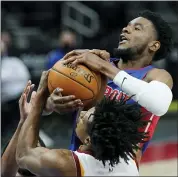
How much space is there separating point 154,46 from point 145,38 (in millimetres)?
112

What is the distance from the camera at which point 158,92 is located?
12.3 feet

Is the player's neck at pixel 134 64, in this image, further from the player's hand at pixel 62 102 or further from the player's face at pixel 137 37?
the player's hand at pixel 62 102

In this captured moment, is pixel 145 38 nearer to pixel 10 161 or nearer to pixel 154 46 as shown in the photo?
pixel 154 46

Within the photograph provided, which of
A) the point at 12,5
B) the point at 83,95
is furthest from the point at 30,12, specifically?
the point at 83,95

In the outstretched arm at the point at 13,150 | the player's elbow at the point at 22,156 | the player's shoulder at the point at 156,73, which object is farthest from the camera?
the player's shoulder at the point at 156,73

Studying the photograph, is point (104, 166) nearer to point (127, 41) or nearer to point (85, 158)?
point (85, 158)

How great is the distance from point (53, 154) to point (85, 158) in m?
0.19

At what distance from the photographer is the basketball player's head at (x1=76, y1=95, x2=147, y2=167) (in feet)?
10.4

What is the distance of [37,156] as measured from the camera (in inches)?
125

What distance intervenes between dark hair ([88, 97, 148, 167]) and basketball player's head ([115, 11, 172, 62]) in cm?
96

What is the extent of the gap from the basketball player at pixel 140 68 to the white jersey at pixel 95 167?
1.16 ft

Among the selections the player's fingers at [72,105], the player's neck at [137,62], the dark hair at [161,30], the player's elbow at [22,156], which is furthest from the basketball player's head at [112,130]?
the dark hair at [161,30]

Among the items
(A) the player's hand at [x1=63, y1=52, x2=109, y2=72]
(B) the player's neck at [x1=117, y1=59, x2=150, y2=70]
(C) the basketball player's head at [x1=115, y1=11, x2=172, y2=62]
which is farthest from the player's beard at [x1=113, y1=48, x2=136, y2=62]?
(A) the player's hand at [x1=63, y1=52, x2=109, y2=72]

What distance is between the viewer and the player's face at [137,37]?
4.19 metres
